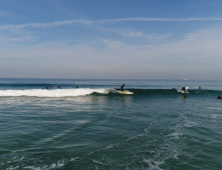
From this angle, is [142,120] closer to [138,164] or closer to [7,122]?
[138,164]

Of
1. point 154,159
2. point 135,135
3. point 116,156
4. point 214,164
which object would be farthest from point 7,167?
point 214,164

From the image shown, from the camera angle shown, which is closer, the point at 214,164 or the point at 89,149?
the point at 214,164

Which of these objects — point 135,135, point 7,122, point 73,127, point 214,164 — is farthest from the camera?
point 7,122

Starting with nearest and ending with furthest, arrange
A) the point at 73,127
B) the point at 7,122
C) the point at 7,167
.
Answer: the point at 7,167 < the point at 73,127 < the point at 7,122

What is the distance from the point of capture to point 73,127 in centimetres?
1119

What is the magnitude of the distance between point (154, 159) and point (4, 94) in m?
32.2

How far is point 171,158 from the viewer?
7.05 metres

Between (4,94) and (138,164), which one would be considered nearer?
(138,164)

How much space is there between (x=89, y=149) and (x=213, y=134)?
7919 millimetres

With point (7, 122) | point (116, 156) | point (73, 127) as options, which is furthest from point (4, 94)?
point (116, 156)

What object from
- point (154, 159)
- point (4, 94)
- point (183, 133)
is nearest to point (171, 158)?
point (154, 159)

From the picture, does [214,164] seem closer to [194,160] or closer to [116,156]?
[194,160]

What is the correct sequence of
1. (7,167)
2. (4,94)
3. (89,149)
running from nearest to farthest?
(7,167) → (89,149) → (4,94)

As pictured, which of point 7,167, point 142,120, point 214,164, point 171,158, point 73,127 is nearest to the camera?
point 7,167
